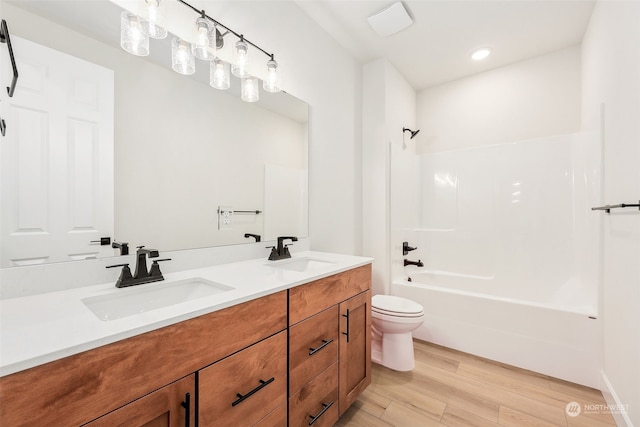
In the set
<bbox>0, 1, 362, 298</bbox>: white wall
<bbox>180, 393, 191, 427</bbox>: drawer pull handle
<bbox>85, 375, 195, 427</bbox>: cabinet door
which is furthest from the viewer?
<bbox>0, 1, 362, 298</bbox>: white wall

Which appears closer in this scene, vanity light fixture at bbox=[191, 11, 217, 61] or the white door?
the white door

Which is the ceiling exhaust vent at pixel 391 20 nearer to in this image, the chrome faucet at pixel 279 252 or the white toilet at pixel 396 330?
the chrome faucet at pixel 279 252

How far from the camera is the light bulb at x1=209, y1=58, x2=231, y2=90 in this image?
1382 mm

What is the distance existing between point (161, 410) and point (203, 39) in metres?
1.47

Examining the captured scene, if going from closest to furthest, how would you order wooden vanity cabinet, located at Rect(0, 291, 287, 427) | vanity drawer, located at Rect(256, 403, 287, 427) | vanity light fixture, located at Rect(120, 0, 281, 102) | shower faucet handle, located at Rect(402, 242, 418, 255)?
wooden vanity cabinet, located at Rect(0, 291, 287, 427) < vanity drawer, located at Rect(256, 403, 287, 427) < vanity light fixture, located at Rect(120, 0, 281, 102) < shower faucet handle, located at Rect(402, 242, 418, 255)

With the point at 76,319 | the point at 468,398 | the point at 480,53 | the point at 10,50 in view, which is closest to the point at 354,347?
the point at 468,398

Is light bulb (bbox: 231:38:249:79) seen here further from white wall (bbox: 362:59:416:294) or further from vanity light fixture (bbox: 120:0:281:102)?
white wall (bbox: 362:59:416:294)

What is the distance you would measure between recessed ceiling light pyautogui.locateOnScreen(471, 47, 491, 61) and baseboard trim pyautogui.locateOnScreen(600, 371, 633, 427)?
2.64 metres

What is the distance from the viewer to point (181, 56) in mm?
Result: 1237

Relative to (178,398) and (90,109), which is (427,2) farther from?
(178,398)

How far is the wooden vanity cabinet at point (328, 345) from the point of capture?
1.12 meters

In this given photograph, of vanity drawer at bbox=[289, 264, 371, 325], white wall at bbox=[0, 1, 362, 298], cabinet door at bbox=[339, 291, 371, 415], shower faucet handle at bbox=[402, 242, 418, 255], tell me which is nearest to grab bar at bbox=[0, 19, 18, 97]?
white wall at bbox=[0, 1, 362, 298]

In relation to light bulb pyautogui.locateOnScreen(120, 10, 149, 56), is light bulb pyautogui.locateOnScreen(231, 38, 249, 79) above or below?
above

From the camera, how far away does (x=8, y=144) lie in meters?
0.85
